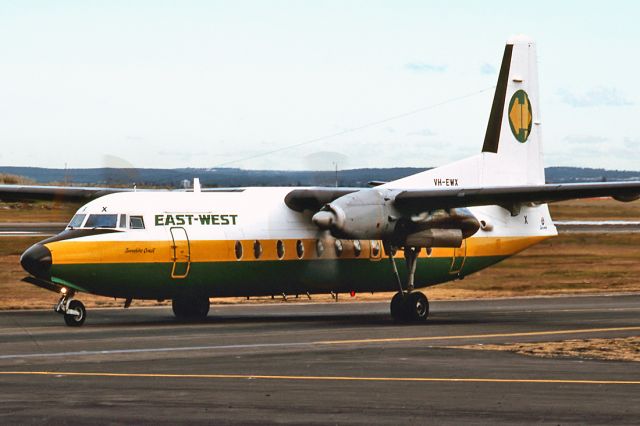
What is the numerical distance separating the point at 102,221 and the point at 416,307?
8390 mm

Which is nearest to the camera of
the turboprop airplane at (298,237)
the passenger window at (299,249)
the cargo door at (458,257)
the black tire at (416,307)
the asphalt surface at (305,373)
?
the asphalt surface at (305,373)

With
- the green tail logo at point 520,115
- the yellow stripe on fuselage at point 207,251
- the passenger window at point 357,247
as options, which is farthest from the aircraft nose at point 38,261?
the green tail logo at point 520,115

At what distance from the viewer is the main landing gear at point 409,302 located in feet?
94.2

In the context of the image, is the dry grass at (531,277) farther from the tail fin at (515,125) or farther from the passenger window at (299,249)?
the passenger window at (299,249)

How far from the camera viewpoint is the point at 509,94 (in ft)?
109

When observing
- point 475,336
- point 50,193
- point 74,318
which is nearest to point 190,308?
point 74,318

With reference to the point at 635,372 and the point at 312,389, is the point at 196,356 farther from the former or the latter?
the point at 635,372

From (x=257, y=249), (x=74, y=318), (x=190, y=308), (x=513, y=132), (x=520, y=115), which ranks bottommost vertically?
(x=190, y=308)

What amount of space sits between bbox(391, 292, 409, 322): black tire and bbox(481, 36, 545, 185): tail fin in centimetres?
528

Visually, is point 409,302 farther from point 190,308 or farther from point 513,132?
point 513,132

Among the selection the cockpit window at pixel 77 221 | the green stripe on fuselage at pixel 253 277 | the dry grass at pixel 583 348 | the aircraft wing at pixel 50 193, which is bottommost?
the dry grass at pixel 583 348

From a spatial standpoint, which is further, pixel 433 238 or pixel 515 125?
pixel 515 125

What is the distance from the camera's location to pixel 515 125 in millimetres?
33438

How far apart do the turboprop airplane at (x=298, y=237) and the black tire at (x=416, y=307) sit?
1.0 inches
